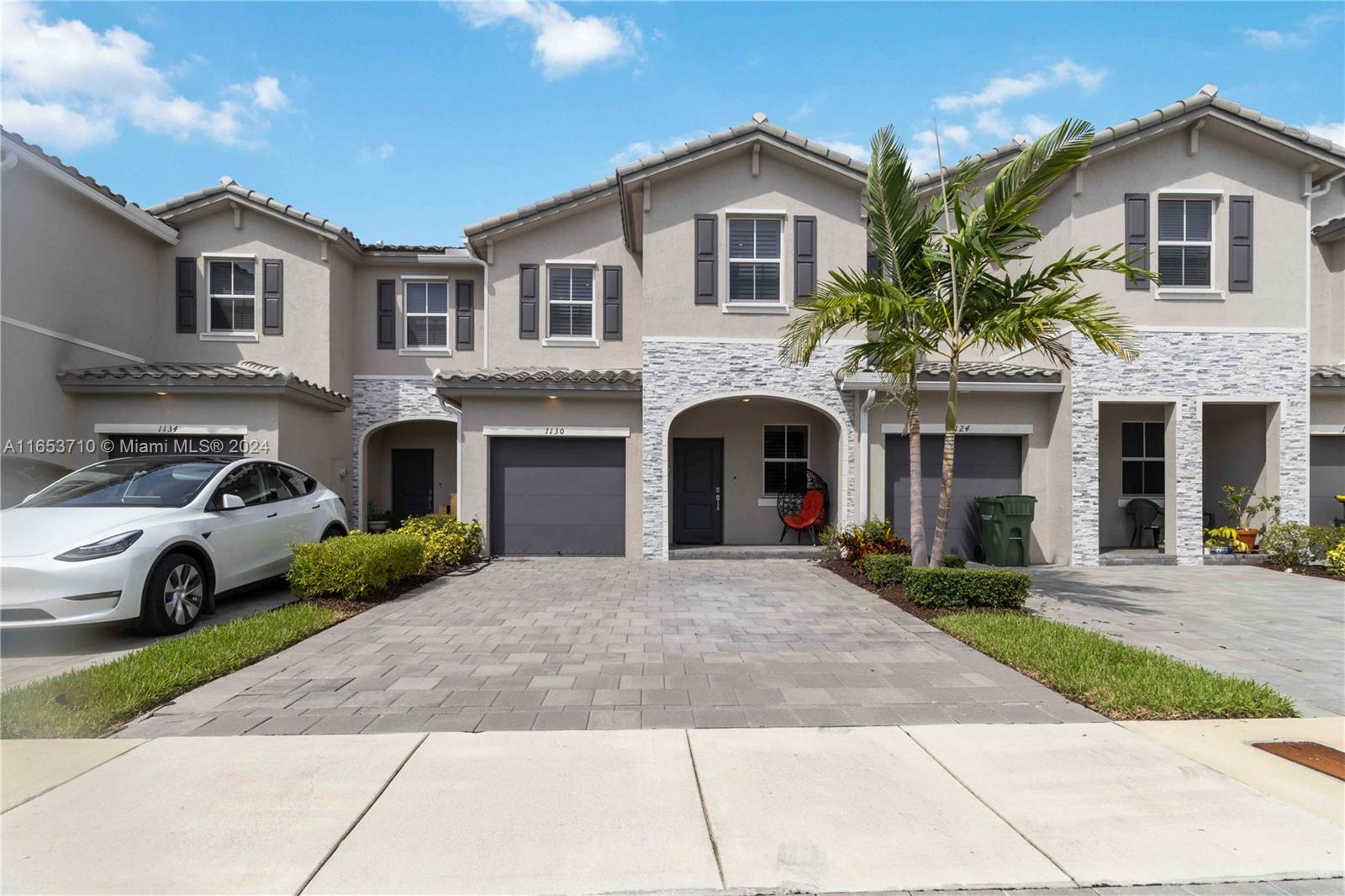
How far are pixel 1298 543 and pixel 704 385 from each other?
10.1 meters

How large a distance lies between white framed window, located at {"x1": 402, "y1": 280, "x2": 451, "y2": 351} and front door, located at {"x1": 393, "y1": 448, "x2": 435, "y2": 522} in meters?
2.57

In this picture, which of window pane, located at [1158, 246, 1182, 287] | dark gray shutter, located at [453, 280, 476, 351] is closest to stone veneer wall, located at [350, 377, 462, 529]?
dark gray shutter, located at [453, 280, 476, 351]

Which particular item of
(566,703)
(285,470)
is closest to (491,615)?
(566,703)

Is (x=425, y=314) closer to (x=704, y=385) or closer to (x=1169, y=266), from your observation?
(x=704, y=385)

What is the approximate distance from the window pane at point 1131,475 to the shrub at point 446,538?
12635mm

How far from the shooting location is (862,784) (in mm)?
3568

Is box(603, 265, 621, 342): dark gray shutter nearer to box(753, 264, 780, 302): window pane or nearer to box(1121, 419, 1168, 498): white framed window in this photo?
box(753, 264, 780, 302): window pane

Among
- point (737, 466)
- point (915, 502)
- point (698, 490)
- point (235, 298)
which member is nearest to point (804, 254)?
point (737, 466)

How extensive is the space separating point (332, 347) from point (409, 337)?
5.49 feet

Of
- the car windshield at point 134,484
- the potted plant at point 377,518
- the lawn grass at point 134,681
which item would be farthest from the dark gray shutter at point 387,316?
the lawn grass at point 134,681

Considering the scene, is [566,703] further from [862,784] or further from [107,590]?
[107,590]

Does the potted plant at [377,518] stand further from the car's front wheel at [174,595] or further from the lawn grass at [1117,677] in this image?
the lawn grass at [1117,677]

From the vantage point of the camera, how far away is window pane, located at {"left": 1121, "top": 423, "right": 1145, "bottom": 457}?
13.6 metres

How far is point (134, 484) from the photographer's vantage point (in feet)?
23.6
